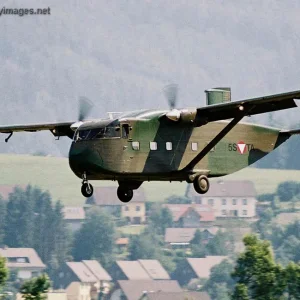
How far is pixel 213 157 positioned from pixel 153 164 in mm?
3759

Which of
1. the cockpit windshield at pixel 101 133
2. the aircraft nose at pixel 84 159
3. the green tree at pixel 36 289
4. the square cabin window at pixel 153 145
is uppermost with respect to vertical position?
the cockpit windshield at pixel 101 133

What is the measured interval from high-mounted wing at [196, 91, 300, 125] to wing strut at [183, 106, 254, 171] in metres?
0.21

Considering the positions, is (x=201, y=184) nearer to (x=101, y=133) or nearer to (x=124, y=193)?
(x=124, y=193)

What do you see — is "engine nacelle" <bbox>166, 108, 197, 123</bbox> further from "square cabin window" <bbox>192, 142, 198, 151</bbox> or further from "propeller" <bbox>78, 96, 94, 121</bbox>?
"propeller" <bbox>78, 96, 94, 121</bbox>

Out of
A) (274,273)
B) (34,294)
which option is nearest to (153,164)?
(34,294)

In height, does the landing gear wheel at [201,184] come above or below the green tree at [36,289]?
above

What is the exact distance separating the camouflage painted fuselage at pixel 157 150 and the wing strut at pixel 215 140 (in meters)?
0.18

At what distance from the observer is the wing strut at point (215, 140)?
64.9m

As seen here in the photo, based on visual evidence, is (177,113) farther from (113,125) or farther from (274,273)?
(274,273)

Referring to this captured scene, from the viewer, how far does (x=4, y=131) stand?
70875 millimetres

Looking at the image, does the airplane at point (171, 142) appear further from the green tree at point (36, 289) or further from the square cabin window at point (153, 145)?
the green tree at point (36, 289)

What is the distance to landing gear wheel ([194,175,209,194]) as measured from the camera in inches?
2552

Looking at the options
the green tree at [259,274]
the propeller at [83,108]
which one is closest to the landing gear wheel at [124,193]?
the propeller at [83,108]

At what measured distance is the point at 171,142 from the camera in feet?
212
